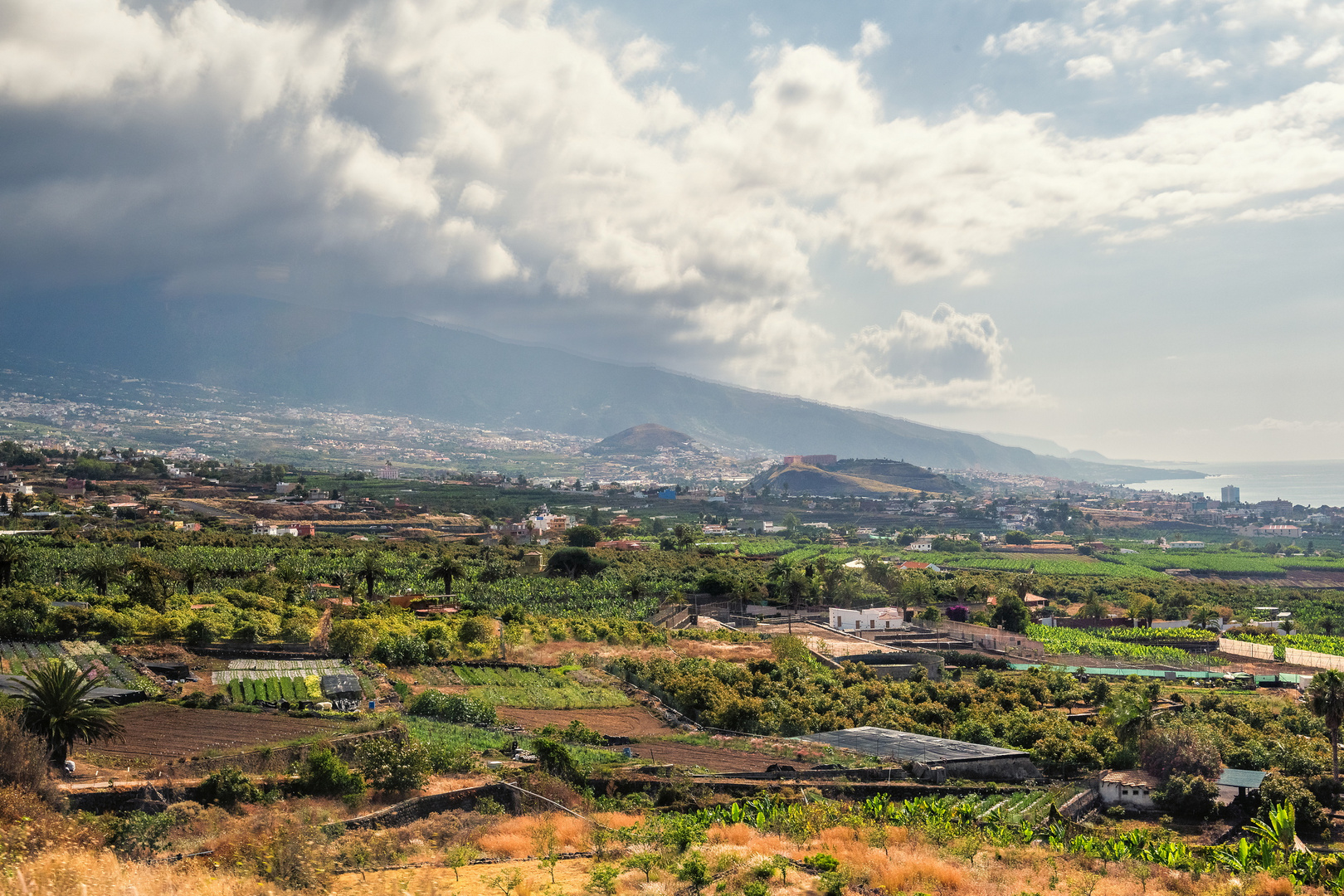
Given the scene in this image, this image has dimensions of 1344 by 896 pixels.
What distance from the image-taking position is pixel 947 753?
81.0ft

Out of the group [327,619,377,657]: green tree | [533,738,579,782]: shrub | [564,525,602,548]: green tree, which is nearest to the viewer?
[533,738,579,782]: shrub

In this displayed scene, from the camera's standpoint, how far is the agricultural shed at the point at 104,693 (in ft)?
70.8

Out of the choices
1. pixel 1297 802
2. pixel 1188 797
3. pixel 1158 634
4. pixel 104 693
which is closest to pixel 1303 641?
pixel 1158 634

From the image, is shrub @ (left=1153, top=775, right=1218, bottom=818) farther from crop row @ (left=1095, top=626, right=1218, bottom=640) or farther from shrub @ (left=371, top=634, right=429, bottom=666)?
crop row @ (left=1095, top=626, right=1218, bottom=640)

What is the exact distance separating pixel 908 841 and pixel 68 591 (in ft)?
122

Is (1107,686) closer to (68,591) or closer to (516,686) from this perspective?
(516,686)

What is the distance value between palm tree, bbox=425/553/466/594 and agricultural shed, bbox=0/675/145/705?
27.3 metres

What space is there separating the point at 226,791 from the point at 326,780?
179 centimetres

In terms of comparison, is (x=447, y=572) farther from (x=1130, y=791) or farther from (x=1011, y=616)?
(x=1130, y=791)

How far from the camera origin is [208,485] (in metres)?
108

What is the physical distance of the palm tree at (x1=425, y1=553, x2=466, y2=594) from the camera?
52.1 metres

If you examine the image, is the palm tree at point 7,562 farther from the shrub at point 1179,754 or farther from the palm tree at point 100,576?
the shrub at point 1179,754

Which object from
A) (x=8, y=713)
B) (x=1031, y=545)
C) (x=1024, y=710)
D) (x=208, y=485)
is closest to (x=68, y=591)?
(x=8, y=713)

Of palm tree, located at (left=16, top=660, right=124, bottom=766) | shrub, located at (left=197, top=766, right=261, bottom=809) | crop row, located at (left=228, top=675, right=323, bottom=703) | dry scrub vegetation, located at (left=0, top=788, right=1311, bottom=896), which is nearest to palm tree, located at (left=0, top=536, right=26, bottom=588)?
crop row, located at (left=228, top=675, right=323, bottom=703)
